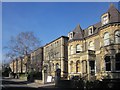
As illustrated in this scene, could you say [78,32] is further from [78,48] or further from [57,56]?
[57,56]

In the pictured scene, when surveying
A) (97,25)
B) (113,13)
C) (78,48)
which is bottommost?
(78,48)

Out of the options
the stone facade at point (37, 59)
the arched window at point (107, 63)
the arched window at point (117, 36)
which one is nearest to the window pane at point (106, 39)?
the arched window at point (117, 36)

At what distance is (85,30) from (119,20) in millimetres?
9880

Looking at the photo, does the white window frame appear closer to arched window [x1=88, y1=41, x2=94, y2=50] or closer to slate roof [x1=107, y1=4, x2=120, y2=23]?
slate roof [x1=107, y1=4, x2=120, y2=23]

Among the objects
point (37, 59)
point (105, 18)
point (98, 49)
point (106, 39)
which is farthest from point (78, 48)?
point (37, 59)

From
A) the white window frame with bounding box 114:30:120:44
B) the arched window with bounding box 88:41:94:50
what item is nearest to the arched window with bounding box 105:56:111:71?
the white window frame with bounding box 114:30:120:44

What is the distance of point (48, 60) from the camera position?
42.6 m

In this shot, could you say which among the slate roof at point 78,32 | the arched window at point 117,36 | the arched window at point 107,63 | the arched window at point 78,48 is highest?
the slate roof at point 78,32

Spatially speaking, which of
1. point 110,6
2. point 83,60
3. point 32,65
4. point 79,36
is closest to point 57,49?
point 32,65

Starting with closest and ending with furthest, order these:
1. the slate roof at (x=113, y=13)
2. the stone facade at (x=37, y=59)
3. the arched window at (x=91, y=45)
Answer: the slate roof at (x=113, y=13) → the arched window at (x=91, y=45) → the stone facade at (x=37, y=59)

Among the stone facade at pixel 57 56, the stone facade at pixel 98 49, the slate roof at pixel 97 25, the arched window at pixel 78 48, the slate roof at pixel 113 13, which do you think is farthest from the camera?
the stone facade at pixel 57 56

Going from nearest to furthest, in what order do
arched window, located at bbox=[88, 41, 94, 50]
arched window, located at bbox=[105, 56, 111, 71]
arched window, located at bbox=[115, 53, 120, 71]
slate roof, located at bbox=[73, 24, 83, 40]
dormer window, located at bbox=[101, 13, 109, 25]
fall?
1. arched window, located at bbox=[115, 53, 120, 71]
2. arched window, located at bbox=[105, 56, 111, 71]
3. dormer window, located at bbox=[101, 13, 109, 25]
4. arched window, located at bbox=[88, 41, 94, 50]
5. slate roof, located at bbox=[73, 24, 83, 40]

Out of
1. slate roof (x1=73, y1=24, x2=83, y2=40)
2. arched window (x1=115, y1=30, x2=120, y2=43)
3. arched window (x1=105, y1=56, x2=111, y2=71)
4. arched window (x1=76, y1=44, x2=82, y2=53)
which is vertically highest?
slate roof (x1=73, y1=24, x2=83, y2=40)

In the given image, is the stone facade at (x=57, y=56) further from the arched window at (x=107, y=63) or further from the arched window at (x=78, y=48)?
the arched window at (x=107, y=63)
